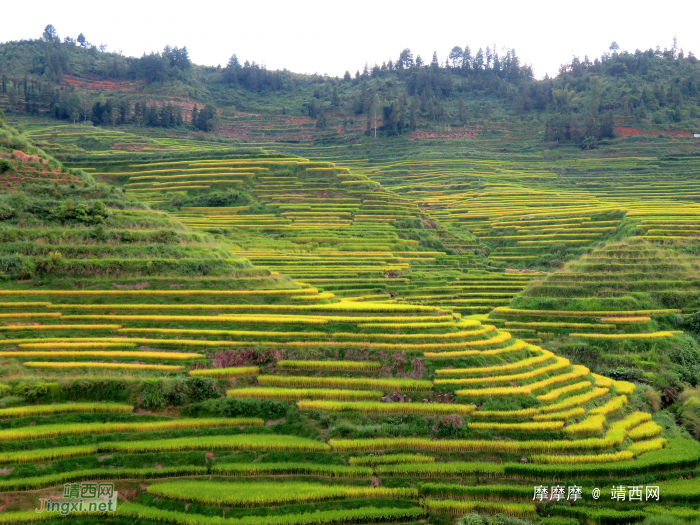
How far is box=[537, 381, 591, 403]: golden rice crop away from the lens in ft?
63.2

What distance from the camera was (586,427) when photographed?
58.7 feet

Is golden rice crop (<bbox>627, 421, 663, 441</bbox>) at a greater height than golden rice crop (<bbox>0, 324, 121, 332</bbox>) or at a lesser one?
lesser

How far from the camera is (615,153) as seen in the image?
78.6m

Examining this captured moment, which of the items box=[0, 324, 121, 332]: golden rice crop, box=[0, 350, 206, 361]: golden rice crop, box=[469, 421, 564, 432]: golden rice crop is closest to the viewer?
box=[469, 421, 564, 432]: golden rice crop

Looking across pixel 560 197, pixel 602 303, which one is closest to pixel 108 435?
pixel 602 303

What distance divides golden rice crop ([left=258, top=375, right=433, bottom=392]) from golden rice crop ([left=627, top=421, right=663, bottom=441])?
8.10 metres

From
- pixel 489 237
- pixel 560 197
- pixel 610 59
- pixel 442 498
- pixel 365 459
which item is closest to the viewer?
pixel 442 498

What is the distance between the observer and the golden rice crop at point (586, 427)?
1762cm

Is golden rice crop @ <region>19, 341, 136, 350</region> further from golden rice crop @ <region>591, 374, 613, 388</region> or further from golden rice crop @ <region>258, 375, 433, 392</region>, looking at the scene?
golden rice crop @ <region>591, 374, 613, 388</region>

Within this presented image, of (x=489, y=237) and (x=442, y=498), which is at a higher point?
(x=489, y=237)

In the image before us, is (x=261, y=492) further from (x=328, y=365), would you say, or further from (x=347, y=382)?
(x=328, y=365)

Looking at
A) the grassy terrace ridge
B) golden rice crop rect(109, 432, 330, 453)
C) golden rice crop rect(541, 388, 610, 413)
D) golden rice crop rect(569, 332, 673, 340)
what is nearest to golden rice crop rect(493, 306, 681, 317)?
the grassy terrace ridge

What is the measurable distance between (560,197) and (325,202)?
3108 centimetres

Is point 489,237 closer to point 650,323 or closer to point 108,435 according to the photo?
point 650,323
